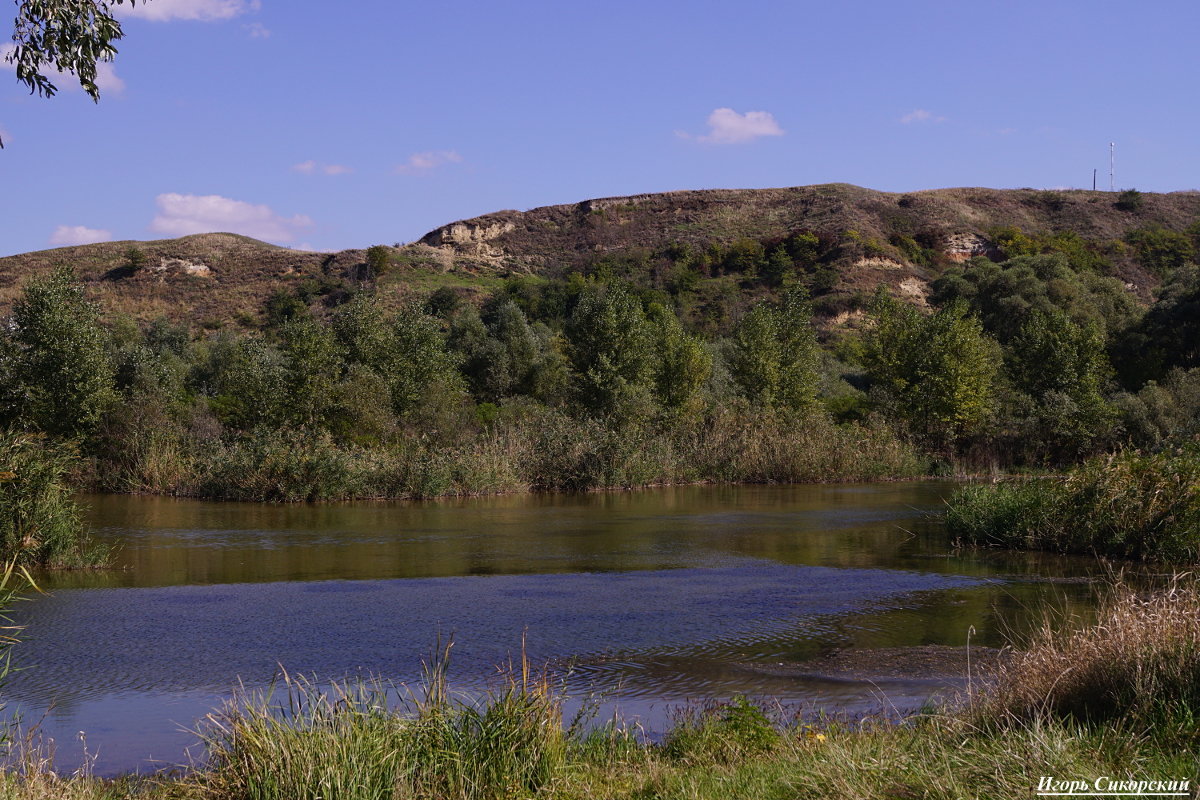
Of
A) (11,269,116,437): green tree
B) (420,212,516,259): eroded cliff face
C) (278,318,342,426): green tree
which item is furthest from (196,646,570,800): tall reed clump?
(420,212,516,259): eroded cliff face

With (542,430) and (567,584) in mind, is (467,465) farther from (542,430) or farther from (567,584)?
(567,584)

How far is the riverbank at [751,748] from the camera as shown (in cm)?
548

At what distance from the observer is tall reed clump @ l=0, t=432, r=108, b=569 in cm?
1584

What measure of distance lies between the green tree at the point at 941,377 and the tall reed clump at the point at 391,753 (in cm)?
4094

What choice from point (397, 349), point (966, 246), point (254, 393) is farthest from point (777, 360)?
point (966, 246)

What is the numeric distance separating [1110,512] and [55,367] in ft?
102

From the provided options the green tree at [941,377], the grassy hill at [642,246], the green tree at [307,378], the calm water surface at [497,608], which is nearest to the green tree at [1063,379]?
the green tree at [941,377]

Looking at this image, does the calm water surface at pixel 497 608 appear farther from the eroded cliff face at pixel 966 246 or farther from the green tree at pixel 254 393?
the eroded cliff face at pixel 966 246

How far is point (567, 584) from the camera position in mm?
16469

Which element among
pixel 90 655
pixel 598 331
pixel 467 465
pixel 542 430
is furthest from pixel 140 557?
pixel 598 331

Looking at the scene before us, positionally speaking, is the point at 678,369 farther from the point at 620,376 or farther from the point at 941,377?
the point at 941,377

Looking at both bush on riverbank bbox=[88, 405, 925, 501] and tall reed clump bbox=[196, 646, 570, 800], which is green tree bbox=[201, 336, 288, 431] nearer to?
bush on riverbank bbox=[88, 405, 925, 501]

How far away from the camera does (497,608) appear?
1435cm

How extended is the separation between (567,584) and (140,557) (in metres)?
8.61
